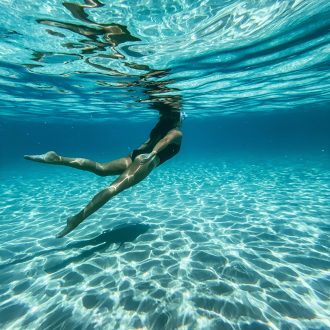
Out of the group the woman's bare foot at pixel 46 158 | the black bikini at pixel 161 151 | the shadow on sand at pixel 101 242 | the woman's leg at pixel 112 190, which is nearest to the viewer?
the woman's leg at pixel 112 190

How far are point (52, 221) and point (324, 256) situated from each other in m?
10.7

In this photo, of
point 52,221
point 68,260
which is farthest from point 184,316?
point 52,221

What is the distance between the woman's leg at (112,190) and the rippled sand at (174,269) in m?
1.31

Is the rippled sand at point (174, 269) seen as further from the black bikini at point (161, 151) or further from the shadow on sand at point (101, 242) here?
the black bikini at point (161, 151)

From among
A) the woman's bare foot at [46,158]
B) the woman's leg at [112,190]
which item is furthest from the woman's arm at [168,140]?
the woman's bare foot at [46,158]

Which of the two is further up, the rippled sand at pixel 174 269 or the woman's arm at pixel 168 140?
the woman's arm at pixel 168 140

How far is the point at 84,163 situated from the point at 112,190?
5.78 ft

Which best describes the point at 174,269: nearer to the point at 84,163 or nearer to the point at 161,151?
the point at 161,151

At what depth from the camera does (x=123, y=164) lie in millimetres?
8242

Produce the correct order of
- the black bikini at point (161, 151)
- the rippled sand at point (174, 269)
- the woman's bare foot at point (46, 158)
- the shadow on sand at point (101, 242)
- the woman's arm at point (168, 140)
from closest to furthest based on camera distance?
the rippled sand at point (174, 269)
the woman's bare foot at point (46, 158)
the shadow on sand at point (101, 242)
the woman's arm at point (168, 140)
the black bikini at point (161, 151)

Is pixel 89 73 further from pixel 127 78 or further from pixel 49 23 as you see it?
pixel 49 23

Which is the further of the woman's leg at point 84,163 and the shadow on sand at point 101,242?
the shadow on sand at point 101,242

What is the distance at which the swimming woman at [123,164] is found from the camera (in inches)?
250

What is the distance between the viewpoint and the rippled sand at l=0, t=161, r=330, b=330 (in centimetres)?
471
